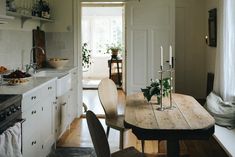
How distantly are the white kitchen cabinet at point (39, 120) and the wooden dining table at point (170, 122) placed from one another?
0.91m

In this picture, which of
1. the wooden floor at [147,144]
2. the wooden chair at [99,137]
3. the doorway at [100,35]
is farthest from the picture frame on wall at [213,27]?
the doorway at [100,35]

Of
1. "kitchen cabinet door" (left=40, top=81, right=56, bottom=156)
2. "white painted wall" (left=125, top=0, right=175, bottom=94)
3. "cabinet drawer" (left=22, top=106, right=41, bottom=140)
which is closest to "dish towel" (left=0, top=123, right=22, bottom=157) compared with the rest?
"cabinet drawer" (left=22, top=106, right=41, bottom=140)

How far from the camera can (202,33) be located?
615cm

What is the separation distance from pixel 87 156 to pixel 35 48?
6.56 ft

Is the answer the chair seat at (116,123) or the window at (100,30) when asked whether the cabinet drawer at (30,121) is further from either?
the window at (100,30)

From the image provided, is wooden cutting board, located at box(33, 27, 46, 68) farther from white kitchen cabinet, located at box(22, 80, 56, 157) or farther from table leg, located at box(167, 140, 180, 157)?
table leg, located at box(167, 140, 180, 157)

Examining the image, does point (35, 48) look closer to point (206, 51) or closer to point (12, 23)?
point (12, 23)

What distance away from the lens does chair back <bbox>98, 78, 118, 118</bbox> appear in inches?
148

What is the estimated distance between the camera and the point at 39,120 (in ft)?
11.0

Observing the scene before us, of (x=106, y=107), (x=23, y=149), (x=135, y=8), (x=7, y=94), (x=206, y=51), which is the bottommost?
(x=23, y=149)

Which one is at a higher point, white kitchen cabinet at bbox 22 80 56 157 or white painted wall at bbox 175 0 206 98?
white painted wall at bbox 175 0 206 98

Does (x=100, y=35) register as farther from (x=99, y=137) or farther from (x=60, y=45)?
(x=99, y=137)

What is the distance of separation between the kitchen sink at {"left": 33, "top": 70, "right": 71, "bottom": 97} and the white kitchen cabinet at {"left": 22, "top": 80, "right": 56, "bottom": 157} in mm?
244

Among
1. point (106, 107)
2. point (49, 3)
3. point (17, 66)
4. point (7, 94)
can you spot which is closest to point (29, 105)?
point (7, 94)
